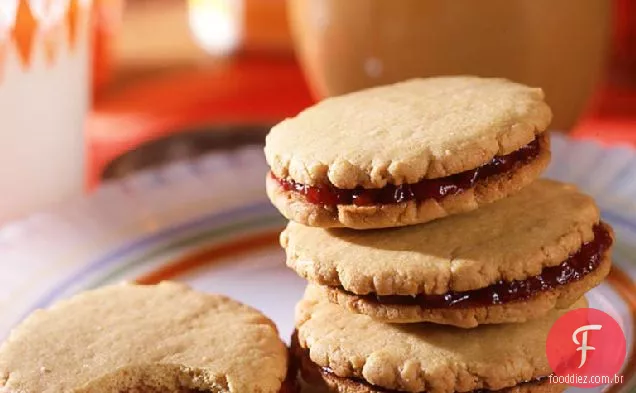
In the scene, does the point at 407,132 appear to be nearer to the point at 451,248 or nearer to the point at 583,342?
the point at 451,248

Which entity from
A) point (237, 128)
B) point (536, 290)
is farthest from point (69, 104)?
point (536, 290)

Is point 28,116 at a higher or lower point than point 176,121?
higher

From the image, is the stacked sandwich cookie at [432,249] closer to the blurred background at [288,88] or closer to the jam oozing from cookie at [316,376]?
the jam oozing from cookie at [316,376]

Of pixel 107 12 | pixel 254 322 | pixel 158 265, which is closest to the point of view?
pixel 254 322

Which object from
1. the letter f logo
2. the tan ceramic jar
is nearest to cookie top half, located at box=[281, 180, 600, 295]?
the letter f logo

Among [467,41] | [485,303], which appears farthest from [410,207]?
[467,41]

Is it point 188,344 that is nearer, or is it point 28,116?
point 188,344

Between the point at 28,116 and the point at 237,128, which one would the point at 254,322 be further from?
the point at 237,128
